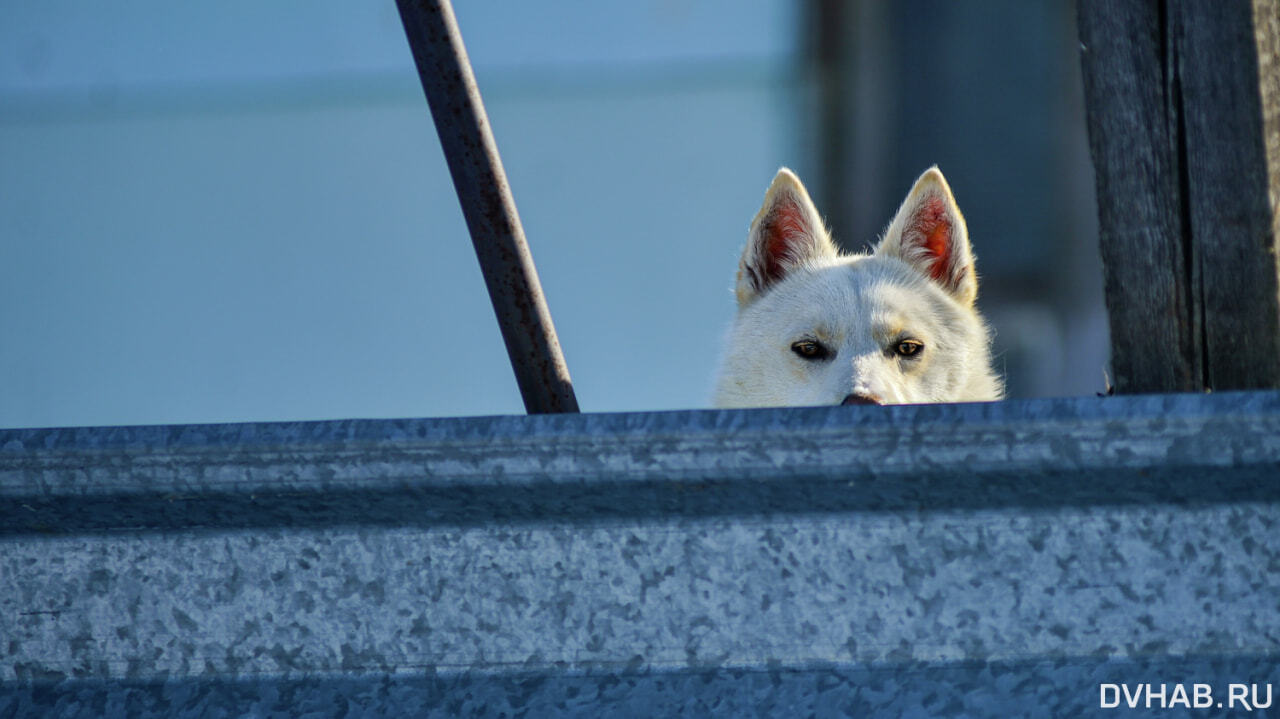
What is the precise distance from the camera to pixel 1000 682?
3.80 feet

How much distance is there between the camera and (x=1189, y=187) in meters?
1.60

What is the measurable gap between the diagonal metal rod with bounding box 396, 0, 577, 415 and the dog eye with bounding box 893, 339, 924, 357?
5.97ft

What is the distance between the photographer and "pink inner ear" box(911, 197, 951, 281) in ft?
12.0

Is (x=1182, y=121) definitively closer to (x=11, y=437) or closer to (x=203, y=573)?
(x=203, y=573)

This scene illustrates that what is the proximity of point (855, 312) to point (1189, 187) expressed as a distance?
1800 millimetres

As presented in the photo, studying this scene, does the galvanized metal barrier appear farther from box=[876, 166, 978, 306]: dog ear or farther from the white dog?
box=[876, 166, 978, 306]: dog ear

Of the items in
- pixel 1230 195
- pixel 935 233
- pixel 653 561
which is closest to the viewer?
pixel 653 561

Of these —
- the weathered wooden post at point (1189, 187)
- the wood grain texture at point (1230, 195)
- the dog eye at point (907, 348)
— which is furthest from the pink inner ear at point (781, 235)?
the wood grain texture at point (1230, 195)

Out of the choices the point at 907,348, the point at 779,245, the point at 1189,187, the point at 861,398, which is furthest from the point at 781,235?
the point at 1189,187

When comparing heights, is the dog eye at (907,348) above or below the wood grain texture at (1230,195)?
above

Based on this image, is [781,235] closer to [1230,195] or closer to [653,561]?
[1230,195]

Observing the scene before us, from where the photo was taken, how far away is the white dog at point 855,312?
3.34 metres

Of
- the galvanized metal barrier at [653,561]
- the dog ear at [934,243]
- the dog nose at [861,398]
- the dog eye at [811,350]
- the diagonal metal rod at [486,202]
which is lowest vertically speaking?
the galvanized metal barrier at [653,561]

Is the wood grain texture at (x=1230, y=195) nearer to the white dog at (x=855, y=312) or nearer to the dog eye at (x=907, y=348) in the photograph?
the white dog at (x=855, y=312)
